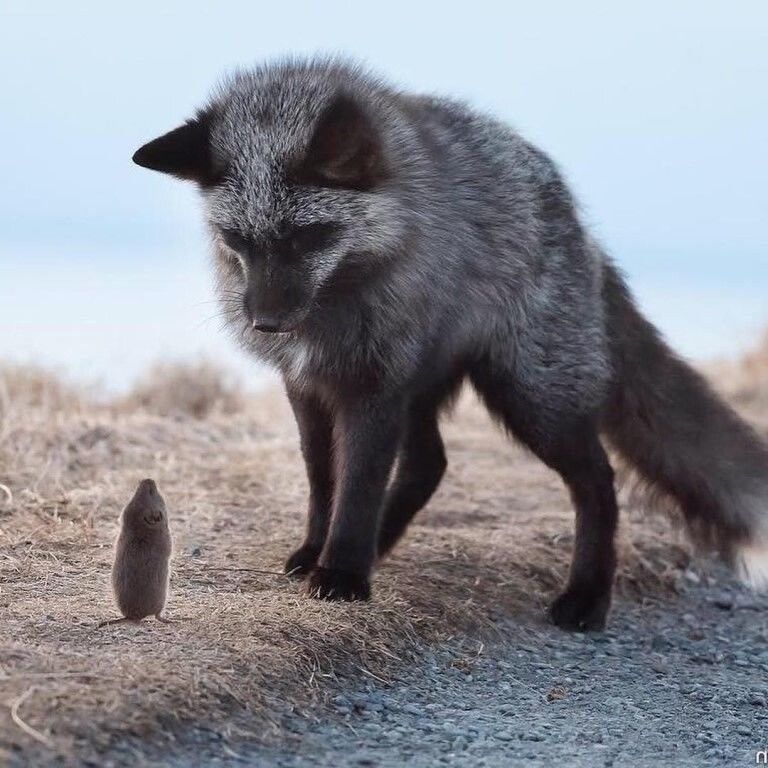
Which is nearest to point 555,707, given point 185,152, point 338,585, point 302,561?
point 338,585

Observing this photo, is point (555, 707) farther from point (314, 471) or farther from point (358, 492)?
point (314, 471)

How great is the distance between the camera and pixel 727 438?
6.38m

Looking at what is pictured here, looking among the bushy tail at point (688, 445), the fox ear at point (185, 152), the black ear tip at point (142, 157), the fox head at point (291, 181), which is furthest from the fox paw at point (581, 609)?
the black ear tip at point (142, 157)

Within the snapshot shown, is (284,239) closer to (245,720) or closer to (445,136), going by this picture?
(445,136)

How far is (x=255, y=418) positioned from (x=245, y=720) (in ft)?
18.1

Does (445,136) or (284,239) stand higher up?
(445,136)

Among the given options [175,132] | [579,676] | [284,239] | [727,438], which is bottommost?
[579,676]

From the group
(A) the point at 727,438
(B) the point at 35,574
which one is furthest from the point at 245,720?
(A) the point at 727,438

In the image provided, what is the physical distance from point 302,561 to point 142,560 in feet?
4.17

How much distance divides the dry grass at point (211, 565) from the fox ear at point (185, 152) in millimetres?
1706

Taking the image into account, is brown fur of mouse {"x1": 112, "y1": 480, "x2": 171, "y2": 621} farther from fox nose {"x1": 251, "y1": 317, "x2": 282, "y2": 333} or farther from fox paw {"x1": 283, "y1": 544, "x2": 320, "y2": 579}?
fox paw {"x1": 283, "y1": 544, "x2": 320, "y2": 579}

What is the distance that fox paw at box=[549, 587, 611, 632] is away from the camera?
19.4ft

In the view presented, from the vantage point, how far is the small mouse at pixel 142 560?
Answer: 4.63 m

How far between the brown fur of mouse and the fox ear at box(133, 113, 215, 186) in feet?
→ 4.34
